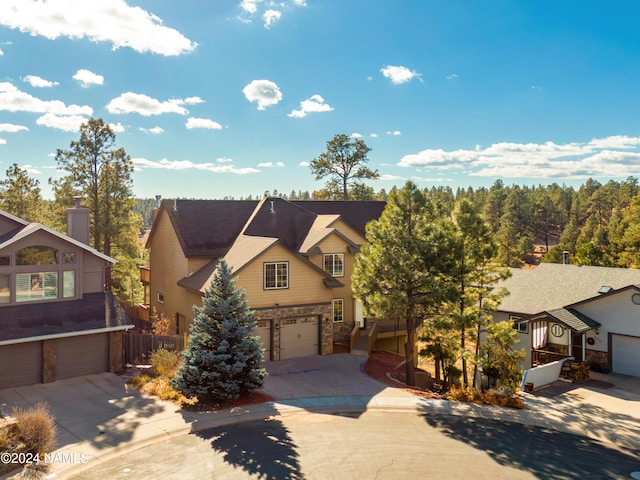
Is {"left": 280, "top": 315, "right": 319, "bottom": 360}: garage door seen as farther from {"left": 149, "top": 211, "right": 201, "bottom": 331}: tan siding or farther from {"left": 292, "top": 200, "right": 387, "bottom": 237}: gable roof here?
{"left": 292, "top": 200, "right": 387, "bottom": 237}: gable roof

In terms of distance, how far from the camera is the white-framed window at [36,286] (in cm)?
1984

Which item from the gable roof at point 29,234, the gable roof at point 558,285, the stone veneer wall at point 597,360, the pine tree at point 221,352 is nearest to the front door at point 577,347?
the stone veneer wall at point 597,360

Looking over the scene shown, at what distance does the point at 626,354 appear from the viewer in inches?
896

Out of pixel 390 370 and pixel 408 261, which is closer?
pixel 408 261

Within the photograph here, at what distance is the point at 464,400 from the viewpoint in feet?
59.7

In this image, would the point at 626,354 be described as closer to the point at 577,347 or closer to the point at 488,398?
the point at 577,347

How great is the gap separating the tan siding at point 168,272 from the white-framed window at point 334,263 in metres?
7.82

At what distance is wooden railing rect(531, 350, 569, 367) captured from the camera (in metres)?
24.0

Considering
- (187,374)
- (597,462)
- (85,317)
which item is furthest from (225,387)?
(597,462)

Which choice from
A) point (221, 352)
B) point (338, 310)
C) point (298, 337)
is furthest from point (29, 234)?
point (338, 310)

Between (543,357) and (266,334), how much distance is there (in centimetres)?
1492

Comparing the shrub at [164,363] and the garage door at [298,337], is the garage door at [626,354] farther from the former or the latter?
the shrub at [164,363]

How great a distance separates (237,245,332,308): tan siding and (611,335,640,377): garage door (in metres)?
15.0

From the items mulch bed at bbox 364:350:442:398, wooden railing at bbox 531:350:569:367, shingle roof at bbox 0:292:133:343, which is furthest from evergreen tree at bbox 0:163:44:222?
wooden railing at bbox 531:350:569:367
